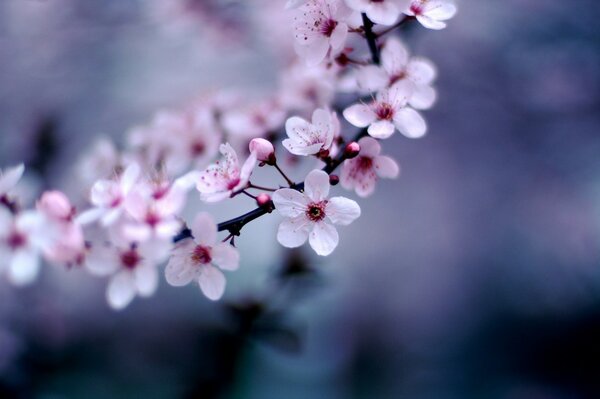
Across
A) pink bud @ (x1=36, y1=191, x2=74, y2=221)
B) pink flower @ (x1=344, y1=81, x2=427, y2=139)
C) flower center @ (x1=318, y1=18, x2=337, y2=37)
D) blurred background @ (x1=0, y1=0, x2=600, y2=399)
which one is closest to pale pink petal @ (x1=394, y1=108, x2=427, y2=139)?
pink flower @ (x1=344, y1=81, x2=427, y2=139)

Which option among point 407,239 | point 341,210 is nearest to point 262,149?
point 341,210

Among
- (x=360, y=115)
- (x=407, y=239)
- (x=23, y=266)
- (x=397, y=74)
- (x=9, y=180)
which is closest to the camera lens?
(x=23, y=266)

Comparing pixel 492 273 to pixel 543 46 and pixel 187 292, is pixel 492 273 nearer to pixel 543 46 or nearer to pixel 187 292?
pixel 543 46

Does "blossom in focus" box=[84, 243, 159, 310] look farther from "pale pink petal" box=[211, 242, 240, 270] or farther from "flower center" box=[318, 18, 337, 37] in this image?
"flower center" box=[318, 18, 337, 37]

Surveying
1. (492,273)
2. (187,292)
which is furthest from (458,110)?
(187,292)

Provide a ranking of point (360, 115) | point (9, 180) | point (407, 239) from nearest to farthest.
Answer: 1. point (9, 180)
2. point (360, 115)
3. point (407, 239)

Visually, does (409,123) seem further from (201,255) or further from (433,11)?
(201,255)
